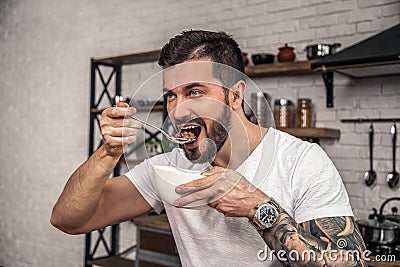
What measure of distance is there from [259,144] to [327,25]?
177cm

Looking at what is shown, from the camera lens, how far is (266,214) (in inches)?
45.9

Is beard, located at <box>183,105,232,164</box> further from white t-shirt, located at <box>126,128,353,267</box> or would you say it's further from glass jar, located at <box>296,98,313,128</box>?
glass jar, located at <box>296,98,313,128</box>

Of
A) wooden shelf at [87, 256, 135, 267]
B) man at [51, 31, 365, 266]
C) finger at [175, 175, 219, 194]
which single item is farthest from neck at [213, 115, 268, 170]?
wooden shelf at [87, 256, 135, 267]

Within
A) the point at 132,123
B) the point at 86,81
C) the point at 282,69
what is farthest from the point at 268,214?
the point at 86,81

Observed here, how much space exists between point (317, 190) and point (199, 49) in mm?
451

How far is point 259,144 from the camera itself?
4.58 ft

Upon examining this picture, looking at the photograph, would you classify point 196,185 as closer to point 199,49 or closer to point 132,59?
point 199,49

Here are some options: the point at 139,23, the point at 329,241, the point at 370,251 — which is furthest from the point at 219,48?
the point at 139,23

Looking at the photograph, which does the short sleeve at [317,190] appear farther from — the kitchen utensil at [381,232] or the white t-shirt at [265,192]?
the kitchen utensil at [381,232]

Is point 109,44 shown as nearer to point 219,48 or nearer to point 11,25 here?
point 11,25

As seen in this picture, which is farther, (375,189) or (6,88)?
(6,88)

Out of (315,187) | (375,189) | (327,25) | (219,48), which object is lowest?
(375,189)

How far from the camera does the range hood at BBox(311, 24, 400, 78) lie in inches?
89.4

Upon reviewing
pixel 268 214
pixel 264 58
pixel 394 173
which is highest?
pixel 264 58
